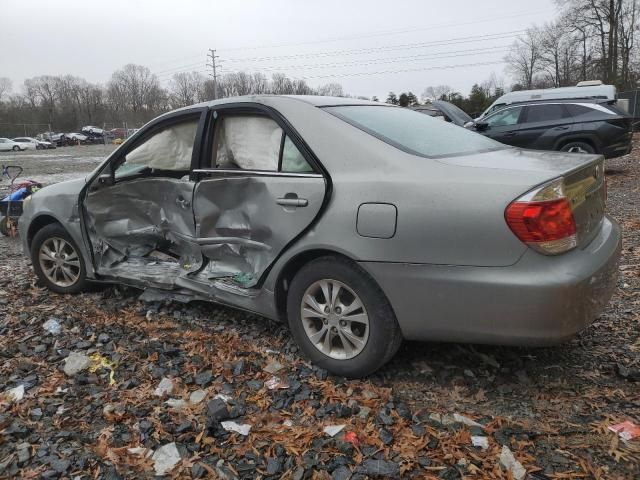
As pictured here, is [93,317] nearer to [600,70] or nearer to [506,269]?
[506,269]

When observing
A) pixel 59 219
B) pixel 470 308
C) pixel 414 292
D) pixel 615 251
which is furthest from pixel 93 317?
pixel 615 251

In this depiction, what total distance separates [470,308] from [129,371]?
6.88 feet

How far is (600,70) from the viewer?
41312mm

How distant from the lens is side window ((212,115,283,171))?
3.34 meters

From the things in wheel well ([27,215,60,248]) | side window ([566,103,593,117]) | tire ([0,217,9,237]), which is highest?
side window ([566,103,593,117])

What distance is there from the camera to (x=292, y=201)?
3.03 m

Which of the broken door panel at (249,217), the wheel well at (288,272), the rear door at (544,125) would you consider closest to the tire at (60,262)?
the broken door panel at (249,217)

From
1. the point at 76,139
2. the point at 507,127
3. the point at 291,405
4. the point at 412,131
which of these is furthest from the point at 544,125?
the point at 76,139

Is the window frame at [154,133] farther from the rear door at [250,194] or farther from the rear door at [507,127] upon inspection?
the rear door at [507,127]

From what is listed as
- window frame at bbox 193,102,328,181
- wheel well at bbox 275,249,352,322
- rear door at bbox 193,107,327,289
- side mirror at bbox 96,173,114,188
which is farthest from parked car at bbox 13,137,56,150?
wheel well at bbox 275,249,352,322

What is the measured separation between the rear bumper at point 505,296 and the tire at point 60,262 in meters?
2.94

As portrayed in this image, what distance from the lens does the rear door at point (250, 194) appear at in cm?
305

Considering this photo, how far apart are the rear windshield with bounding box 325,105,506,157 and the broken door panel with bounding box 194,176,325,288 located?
0.48 metres

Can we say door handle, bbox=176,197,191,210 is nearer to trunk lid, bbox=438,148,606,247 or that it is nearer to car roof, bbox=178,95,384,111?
car roof, bbox=178,95,384,111
